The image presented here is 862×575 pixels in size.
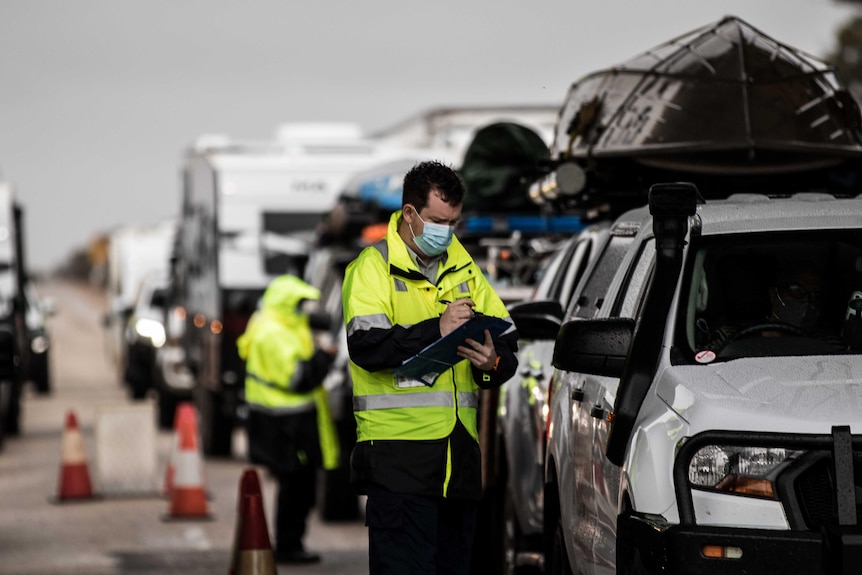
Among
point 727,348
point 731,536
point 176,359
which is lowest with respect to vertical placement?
point 176,359

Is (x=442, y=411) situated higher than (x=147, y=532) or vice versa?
(x=442, y=411)

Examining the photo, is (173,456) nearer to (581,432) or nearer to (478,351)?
(581,432)

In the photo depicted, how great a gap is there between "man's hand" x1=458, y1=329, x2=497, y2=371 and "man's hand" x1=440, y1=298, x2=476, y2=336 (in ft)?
0.25

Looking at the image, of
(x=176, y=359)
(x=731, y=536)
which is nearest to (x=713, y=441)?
(x=731, y=536)

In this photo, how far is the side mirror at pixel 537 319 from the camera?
26.6 feet

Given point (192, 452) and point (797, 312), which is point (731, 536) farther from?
point (192, 452)

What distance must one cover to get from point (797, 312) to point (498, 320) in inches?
40.2

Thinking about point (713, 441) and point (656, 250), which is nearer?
point (713, 441)

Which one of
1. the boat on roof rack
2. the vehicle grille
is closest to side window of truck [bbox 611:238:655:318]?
the vehicle grille

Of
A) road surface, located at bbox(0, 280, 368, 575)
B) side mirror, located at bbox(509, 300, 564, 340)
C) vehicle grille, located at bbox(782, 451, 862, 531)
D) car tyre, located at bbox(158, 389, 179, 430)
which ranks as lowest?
car tyre, located at bbox(158, 389, 179, 430)

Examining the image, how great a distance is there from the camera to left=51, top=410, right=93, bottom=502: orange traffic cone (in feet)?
52.2

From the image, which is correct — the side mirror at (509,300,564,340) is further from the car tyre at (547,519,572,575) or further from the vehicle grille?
the vehicle grille

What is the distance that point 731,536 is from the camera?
5.61m

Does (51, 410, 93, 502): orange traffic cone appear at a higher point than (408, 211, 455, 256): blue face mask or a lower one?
lower
